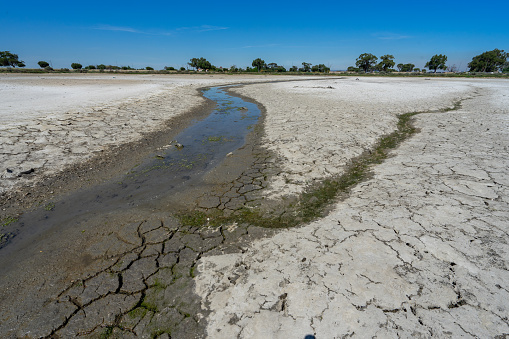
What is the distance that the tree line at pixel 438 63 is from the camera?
7149 cm

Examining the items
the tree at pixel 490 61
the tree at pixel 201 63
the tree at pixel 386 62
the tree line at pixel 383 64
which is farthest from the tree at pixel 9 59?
the tree at pixel 490 61

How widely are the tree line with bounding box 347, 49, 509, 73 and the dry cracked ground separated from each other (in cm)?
9132

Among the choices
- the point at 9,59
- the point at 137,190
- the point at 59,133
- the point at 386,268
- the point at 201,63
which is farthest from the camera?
the point at 201,63

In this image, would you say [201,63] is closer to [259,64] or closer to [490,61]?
[259,64]

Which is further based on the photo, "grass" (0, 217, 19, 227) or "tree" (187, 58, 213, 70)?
"tree" (187, 58, 213, 70)

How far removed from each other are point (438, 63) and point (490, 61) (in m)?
13.5

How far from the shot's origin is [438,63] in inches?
2995

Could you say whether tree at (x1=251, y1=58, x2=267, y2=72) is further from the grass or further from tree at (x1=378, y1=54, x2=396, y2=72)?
the grass

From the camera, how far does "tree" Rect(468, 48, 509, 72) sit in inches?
2793

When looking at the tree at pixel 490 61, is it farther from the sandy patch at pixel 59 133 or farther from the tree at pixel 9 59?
the tree at pixel 9 59

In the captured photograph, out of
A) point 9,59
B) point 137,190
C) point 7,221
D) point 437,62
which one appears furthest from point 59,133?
point 437,62

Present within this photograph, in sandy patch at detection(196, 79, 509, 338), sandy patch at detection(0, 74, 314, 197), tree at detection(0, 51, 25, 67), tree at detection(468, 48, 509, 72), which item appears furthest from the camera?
tree at detection(468, 48, 509, 72)

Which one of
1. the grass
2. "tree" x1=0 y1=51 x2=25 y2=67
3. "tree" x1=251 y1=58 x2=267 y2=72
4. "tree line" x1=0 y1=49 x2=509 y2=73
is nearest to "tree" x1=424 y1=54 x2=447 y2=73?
"tree line" x1=0 y1=49 x2=509 y2=73

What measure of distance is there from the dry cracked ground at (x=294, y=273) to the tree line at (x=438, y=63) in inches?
3595
